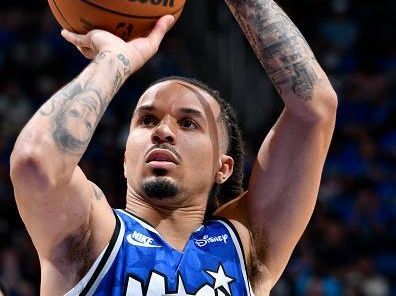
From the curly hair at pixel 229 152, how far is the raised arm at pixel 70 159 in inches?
25.7

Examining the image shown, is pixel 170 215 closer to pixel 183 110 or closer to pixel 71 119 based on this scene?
pixel 183 110

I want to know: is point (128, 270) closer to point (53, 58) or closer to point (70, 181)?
point (70, 181)

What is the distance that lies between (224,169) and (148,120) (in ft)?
1.53

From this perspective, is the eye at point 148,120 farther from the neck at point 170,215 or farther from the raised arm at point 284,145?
the raised arm at point 284,145

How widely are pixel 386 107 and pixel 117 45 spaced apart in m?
7.35

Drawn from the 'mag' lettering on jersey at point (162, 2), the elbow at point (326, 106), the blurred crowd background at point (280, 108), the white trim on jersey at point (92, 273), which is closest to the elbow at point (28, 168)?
the white trim on jersey at point (92, 273)

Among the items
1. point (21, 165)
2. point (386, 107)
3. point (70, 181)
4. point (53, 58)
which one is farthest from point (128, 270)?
point (53, 58)

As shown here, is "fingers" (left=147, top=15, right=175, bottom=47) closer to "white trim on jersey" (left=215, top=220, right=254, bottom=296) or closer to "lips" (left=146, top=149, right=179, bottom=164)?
"lips" (left=146, top=149, right=179, bottom=164)

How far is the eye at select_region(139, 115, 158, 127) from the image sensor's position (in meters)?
3.54

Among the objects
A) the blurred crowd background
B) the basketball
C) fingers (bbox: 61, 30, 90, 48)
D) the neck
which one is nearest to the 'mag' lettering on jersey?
the basketball

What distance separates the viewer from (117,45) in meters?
3.16

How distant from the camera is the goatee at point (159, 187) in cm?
339

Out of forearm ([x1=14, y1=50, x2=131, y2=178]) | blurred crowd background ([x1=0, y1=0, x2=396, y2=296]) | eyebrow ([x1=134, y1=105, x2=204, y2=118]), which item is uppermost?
forearm ([x1=14, y1=50, x2=131, y2=178])

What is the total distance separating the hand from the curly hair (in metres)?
0.47
